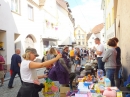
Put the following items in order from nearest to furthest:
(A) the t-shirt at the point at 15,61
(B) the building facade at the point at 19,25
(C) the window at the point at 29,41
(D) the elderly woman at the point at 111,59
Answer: (D) the elderly woman at the point at 111,59 < (A) the t-shirt at the point at 15,61 < (B) the building facade at the point at 19,25 < (C) the window at the point at 29,41

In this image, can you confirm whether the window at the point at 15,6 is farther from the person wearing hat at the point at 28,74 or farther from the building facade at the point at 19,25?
the person wearing hat at the point at 28,74

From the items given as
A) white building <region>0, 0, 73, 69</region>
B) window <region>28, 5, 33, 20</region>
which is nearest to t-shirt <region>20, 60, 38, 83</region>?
white building <region>0, 0, 73, 69</region>

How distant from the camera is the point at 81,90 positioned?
13.0 ft

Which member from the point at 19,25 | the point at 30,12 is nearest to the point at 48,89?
the point at 19,25

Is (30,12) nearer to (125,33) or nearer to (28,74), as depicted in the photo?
(125,33)

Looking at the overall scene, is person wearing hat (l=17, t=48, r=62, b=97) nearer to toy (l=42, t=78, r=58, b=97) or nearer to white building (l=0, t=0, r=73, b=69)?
toy (l=42, t=78, r=58, b=97)

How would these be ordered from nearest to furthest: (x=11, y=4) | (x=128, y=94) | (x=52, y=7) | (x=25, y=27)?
(x=128, y=94)
(x=11, y=4)
(x=25, y=27)
(x=52, y=7)

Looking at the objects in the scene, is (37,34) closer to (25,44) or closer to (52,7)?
(25,44)

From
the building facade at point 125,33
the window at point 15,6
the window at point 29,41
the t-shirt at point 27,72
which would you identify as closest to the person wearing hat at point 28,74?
the t-shirt at point 27,72

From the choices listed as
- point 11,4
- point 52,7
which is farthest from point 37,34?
point 52,7

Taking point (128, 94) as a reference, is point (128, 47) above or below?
above

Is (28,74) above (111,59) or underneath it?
underneath

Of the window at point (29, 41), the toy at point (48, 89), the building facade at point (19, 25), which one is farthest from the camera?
the window at point (29, 41)

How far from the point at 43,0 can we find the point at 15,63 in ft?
48.6
